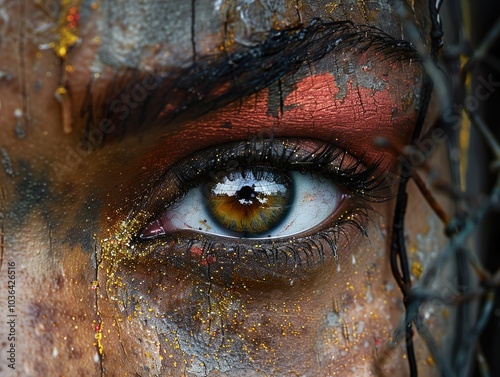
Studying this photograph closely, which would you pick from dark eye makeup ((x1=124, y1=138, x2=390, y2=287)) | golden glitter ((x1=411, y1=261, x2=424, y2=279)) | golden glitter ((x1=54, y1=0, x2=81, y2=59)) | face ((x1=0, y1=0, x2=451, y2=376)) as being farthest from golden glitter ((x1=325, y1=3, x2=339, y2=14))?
golden glitter ((x1=411, y1=261, x2=424, y2=279))

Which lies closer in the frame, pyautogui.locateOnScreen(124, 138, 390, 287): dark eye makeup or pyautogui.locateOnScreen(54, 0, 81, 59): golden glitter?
pyautogui.locateOnScreen(54, 0, 81, 59): golden glitter

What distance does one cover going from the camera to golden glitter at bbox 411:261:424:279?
3.26 ft

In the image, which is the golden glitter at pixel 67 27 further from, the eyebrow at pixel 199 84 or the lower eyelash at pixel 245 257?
the lower eyelash at pixel 245 257

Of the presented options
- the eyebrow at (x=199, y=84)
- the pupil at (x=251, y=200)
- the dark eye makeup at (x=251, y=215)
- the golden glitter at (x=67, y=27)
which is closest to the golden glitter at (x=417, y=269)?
the dark eye makeup at (x=251, y=215)

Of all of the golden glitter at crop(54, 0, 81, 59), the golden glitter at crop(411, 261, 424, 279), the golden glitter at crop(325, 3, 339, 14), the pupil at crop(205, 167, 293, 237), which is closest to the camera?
the golden glitter at crop(54, 0, 81, 59)

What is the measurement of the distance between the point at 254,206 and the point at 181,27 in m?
0.31

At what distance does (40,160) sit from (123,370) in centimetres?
31

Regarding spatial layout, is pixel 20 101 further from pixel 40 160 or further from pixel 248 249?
pixel 248 249

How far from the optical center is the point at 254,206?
0.90 m

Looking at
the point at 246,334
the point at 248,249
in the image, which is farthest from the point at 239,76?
the point at 246,334

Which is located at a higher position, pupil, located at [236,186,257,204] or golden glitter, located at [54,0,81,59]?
golden glitter, located at [54,0,81,59]

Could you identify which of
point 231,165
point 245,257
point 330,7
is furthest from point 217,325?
point 330,7

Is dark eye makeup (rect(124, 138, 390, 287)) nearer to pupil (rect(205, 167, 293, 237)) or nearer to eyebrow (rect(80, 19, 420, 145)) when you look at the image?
pupil (rect(205, 167, 293, 237))

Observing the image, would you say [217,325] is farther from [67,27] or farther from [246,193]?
[67,27]
